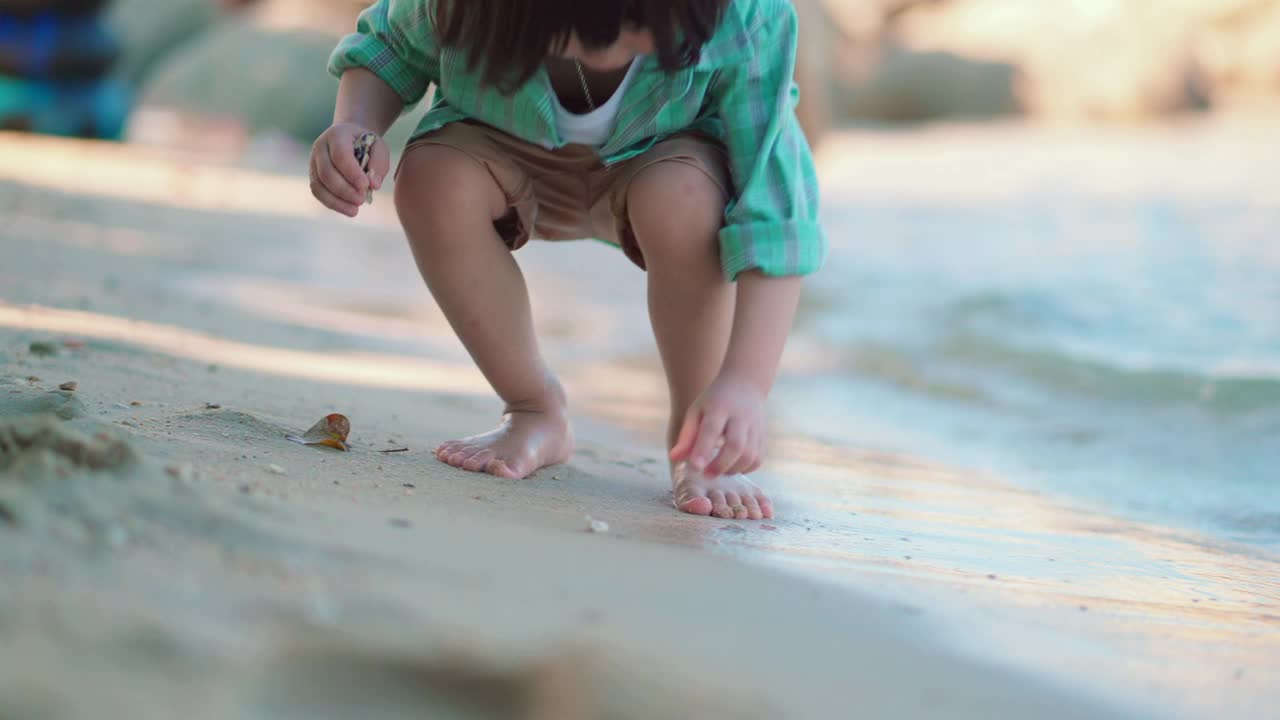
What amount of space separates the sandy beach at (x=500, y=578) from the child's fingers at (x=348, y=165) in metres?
0.29

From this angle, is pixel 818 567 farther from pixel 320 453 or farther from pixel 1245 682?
pixel 320 453

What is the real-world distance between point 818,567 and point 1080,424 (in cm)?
186

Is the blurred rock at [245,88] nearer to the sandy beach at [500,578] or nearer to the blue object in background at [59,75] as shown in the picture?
the blue object in background at [59,75]

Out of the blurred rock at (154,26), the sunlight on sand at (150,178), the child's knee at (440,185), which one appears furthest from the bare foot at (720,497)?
the blurred rock at (154,26)

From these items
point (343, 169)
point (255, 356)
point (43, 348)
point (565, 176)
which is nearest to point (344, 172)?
point (343, 169)

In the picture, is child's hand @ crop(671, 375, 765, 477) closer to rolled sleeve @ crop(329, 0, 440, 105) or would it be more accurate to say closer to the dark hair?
the dark hair

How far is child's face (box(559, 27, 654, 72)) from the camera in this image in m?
1.43

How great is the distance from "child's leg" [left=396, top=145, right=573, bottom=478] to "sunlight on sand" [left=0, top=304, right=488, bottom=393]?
0.55 metres

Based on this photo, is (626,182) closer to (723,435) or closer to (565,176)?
(565,176)

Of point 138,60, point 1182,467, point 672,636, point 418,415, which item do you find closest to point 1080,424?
point 1182,467

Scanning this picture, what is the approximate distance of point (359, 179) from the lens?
4.99 ft

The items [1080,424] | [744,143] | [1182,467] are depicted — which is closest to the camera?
[744,143]

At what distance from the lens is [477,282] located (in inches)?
66.8

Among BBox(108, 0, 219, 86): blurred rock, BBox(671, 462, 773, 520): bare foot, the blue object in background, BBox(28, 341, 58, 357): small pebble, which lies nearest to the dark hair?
BBox(671, 462, 773, 520): bare foot
